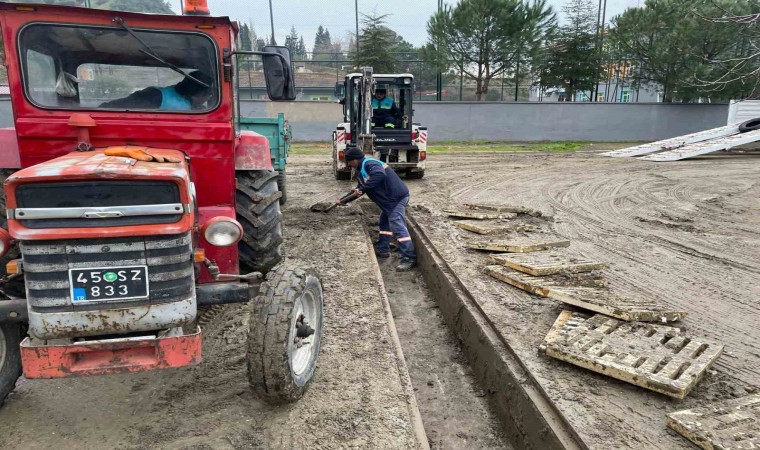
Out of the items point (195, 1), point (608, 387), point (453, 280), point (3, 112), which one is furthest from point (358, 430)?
point (3, 112)

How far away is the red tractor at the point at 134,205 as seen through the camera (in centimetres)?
287

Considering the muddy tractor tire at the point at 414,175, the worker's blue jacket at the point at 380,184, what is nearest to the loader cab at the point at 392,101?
the muddy tractor tire at the point at 414,175

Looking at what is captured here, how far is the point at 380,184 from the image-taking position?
7324 mm

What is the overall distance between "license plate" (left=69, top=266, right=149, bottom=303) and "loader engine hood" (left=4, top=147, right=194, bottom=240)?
204 mm

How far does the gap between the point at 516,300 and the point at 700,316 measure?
5.24ft

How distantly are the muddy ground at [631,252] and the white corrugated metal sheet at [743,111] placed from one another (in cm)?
621

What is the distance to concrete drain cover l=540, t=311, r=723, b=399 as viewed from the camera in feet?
11.4

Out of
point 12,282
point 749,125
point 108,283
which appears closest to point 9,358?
point 12,282

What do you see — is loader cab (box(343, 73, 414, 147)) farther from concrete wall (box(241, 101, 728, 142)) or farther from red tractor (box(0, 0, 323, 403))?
concrete wall (box(241, 101, 728, 142))

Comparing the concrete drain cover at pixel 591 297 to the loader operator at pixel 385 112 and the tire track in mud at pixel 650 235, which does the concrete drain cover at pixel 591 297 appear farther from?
the loader operator at pixel 385 112

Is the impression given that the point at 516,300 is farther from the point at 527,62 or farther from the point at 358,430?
the point at 527,62

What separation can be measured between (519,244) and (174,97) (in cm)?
448

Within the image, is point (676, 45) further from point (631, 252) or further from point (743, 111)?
point (631, 252)

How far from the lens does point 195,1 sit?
13.4 feet
